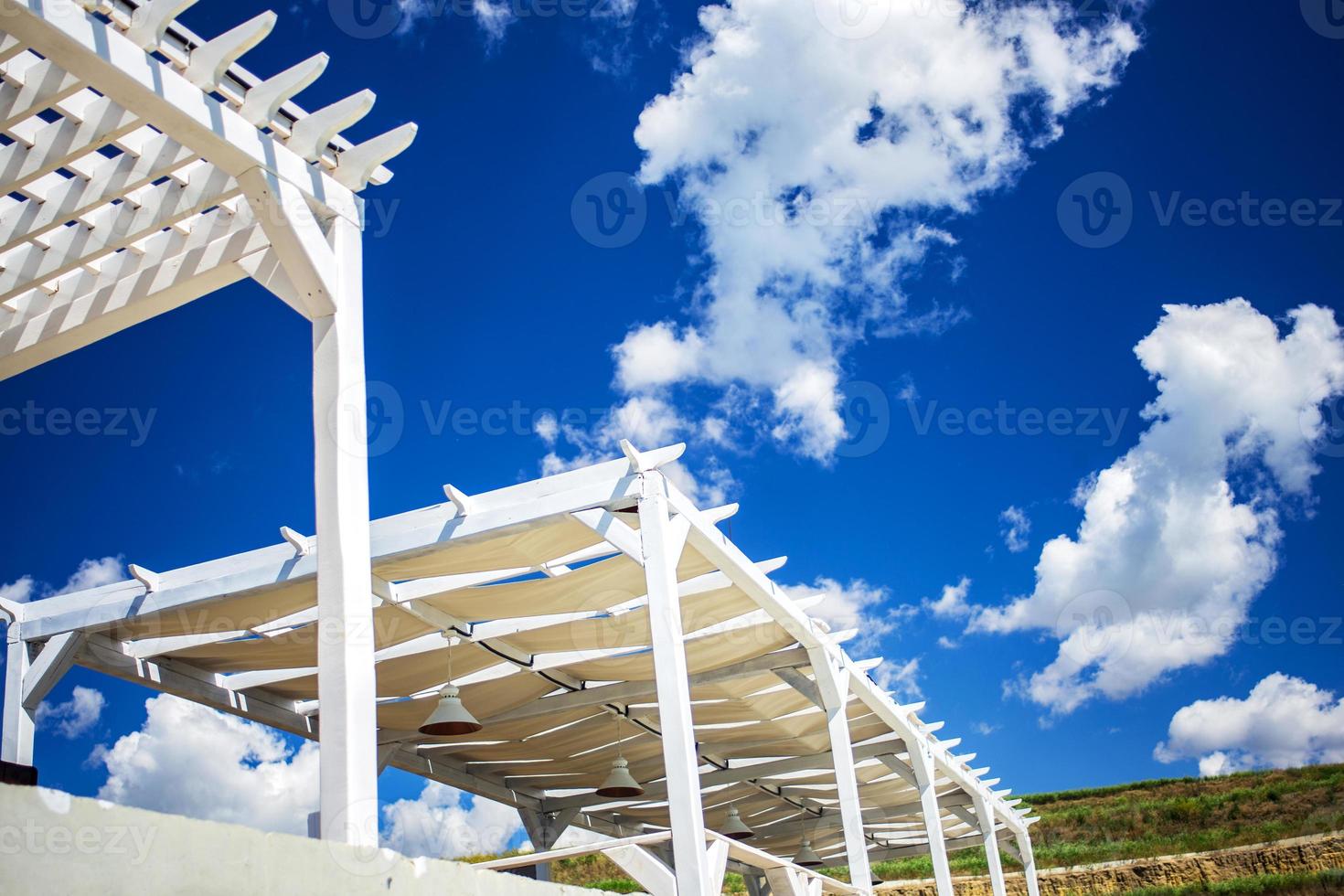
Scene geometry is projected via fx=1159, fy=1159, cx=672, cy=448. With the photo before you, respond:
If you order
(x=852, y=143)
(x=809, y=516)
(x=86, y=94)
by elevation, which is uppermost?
(x=852, y=143)

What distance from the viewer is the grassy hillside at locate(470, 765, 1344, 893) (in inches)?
1025

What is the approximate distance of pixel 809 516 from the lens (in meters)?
35.5

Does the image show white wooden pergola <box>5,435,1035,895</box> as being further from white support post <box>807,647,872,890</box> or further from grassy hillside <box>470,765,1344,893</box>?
grassy hillside <box>470,765,1344,893</box>

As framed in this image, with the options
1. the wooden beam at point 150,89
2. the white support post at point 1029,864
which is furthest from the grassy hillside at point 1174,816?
the wooden beam at point 150,89

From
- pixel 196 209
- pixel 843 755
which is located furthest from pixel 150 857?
pixel 843 755

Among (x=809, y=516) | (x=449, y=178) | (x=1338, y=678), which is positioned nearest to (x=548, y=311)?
(x=449, y=178)

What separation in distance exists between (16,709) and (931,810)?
8.43m

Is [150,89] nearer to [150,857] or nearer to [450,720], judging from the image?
[150,857]

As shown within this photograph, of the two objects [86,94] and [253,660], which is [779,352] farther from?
[86,94]

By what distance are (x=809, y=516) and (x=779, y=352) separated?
9152 millimetres

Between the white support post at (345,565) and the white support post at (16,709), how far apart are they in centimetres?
423

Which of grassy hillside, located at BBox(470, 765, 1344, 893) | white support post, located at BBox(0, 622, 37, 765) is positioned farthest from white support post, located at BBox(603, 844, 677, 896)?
grassy hillside, located at BBox(470, 765, 1344, 893)

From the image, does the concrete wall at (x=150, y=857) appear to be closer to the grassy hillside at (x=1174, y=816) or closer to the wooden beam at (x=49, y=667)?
the wooden beam at (x=49, y=667)

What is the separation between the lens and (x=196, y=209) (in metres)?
5.07
